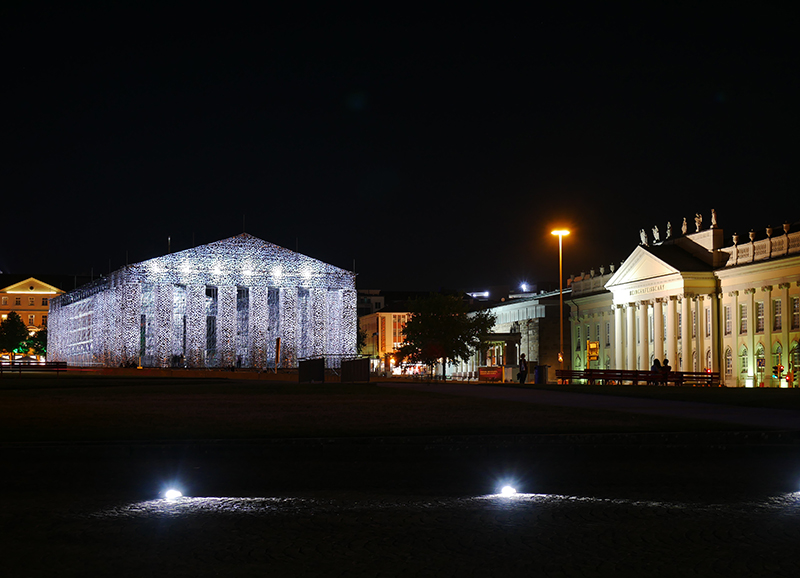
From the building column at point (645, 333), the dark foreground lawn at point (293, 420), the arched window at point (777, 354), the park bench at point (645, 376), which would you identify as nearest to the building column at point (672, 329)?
the building column at point (645, 333)

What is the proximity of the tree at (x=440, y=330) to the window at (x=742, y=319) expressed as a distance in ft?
78.4

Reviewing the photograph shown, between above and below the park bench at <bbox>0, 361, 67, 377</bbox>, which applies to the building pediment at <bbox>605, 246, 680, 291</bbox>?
above

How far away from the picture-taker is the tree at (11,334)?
140 meters

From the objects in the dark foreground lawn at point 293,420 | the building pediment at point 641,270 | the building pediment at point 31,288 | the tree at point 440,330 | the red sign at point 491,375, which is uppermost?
the building pediment at point 31,288

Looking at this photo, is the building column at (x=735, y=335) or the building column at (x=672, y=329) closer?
the building column at (x=735, y=335)

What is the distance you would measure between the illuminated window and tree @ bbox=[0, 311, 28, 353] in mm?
108480

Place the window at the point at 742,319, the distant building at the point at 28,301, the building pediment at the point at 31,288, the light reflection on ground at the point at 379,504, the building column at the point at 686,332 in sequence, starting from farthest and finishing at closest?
the building pediment at the point at 31,288, the distant building at the point at 28,301, the building column at the point at 686,332, the window at the point at 742,319, the light reflection on ground at the point at 379,504

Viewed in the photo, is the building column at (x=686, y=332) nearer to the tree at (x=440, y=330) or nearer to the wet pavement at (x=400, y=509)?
the tree at (x=440, y=330)

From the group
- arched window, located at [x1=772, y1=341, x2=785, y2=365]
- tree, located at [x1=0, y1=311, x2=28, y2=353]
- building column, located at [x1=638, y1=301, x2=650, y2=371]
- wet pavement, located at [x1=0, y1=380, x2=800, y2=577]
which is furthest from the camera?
tree, located at [x1=0, y1=311, x2=28, y2=353]

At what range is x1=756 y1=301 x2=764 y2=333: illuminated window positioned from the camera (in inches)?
2741

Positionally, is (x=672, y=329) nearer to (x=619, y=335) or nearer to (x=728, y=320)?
(x=728, y=320)

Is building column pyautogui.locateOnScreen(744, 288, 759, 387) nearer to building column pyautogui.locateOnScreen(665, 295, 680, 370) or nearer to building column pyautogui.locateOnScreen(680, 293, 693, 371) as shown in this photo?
building column pyautogui.locateOnScreen(680, 293, 693, 371)

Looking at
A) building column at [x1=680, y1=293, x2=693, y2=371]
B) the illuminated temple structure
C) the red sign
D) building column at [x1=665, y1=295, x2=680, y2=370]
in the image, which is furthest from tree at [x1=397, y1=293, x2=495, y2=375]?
building column at [x1=680, y1=293, x2=693, y2=371]

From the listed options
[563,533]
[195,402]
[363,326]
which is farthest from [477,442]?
[363,326]
